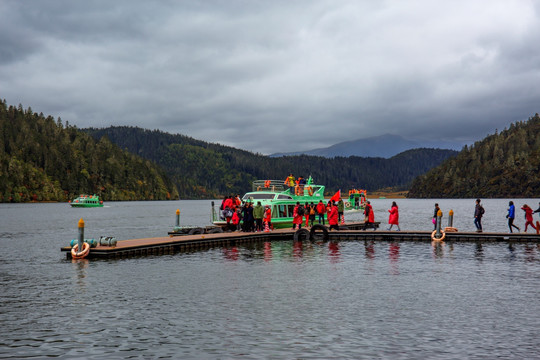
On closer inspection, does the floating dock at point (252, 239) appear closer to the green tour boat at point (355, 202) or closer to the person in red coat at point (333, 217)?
the person in red coat at point (333, 217)

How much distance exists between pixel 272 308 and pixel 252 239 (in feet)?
89.7

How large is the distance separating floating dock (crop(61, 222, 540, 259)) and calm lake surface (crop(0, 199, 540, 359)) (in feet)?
6.52

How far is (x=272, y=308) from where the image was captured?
19.9 m

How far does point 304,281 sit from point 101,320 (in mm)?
11070

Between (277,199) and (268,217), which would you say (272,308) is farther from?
(277,199)

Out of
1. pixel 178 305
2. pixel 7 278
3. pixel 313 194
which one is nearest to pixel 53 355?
pixel 178 305

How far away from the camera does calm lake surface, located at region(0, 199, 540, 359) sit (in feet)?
48.9

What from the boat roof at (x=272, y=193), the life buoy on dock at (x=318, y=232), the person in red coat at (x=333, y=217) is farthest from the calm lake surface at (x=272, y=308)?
the boat roof at (x=272, y=193)

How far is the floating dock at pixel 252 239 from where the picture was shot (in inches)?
1459

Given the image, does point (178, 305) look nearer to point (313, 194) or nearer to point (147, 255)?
point (147, 255)

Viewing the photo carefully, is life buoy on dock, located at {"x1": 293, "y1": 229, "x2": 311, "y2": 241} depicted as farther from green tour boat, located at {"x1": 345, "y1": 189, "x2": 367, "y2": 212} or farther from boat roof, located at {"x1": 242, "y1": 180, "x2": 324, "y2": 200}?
green tour boat, located at {"x1": 345, "y1": 189, "x2": 367, "y2": 212}

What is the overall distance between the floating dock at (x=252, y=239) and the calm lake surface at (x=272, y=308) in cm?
199

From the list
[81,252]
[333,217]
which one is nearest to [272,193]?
[333,217]

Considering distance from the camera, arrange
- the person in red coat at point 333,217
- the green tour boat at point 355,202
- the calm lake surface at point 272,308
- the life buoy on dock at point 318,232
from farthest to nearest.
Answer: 1. the green tour boat at point 355,202
2. the person in red coat at point 333,217
3. the life buoy on dock at point 318,232
4. the calm lake surface at point 272,308
